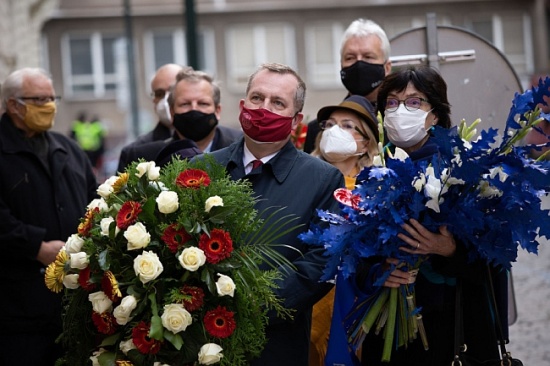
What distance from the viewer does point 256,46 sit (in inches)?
1741

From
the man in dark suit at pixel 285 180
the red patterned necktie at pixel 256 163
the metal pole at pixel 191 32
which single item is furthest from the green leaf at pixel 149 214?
the metal pole at pixel 191 32

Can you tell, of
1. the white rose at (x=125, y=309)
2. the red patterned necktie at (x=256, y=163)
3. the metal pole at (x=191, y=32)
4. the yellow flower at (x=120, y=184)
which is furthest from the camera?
the metal pole at (x=191, y=32)

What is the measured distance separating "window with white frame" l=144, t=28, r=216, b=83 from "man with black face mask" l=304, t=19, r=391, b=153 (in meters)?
37.8

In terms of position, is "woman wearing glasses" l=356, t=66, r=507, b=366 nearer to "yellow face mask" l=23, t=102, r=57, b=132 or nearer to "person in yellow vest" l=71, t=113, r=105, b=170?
"yellow face mask" l=23, t=102, r=57, b=132

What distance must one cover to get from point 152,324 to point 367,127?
2.23 meters

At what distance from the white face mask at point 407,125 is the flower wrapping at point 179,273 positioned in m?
0.77

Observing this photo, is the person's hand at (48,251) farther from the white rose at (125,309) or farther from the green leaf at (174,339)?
the green leaf at (174,339)

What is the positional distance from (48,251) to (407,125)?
279 cm

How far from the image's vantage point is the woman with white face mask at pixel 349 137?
5969 mm

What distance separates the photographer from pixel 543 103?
438cm

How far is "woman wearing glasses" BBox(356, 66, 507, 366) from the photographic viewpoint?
454 centimetres

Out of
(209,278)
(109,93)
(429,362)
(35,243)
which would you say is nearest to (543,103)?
(429,362)

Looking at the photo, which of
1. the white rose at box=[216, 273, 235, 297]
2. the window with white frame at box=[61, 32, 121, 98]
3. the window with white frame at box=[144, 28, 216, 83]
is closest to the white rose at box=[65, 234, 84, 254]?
the white rose at box=[216, 273, 235, 297]

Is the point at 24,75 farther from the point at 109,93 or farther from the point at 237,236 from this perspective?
the point at 109,93
